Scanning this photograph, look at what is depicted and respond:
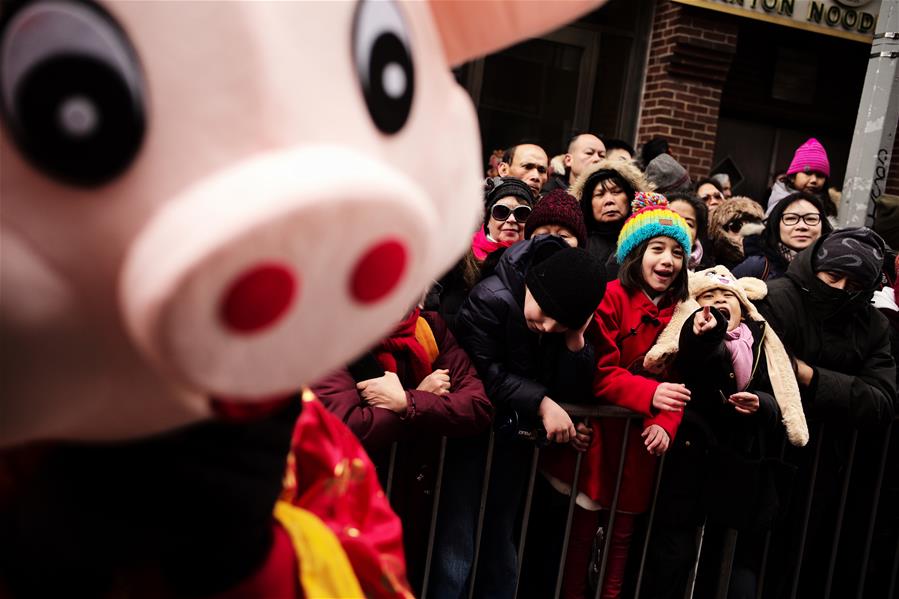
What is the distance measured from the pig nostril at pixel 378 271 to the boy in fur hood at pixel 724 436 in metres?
2.48

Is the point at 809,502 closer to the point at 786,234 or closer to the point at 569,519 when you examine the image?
the point at 569,519

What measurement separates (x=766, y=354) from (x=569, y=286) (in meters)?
1.05

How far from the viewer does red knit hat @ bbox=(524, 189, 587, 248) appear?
11.4 feet

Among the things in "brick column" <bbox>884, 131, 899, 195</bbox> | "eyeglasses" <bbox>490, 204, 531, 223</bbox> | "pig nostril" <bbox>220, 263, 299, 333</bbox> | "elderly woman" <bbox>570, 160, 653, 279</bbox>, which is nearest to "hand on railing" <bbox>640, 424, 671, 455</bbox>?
"eyeglasses" <bbox>490, 204, 531, 223</bbox>

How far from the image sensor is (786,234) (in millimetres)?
4551

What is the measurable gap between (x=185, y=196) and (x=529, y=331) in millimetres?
2315

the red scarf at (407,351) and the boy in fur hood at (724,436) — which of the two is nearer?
the red scarf at (407,351)

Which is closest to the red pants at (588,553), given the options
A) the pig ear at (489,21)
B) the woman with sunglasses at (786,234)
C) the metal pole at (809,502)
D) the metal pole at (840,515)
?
the metal pole at (809,502)

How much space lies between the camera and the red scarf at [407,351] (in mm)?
2777

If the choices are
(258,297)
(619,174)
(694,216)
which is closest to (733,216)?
(694,216)

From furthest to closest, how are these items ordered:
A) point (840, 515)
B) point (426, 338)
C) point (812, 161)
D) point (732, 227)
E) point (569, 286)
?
point (812, 161) < point (732, 227) < point (840, 515) < point (426, 338) < point (569, 286)

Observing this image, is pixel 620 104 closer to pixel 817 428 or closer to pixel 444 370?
pixel 817 428

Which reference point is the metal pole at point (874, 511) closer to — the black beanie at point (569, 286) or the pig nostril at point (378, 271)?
the black beanie at point (569, 286)

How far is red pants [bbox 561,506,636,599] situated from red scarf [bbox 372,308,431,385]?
0.89 m
